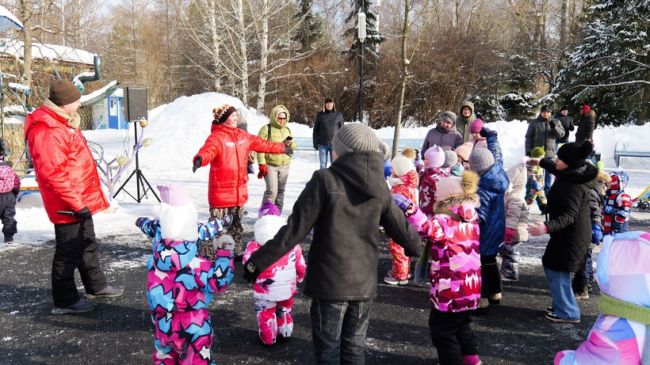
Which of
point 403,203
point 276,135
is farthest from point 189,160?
point 403,203

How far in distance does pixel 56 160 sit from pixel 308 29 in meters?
26.8

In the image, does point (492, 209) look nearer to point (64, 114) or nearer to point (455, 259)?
point (455, 259)

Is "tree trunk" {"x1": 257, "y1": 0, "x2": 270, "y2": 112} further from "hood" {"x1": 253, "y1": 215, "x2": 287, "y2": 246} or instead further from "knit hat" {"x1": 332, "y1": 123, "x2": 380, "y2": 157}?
"knit hat" {"x1": 332, "y1": 123, "x2": 380, "y2": 157}

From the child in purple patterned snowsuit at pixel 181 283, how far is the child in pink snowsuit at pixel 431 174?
2994mm

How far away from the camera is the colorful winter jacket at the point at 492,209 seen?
432 centimetres

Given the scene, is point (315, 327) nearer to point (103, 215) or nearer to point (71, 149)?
point (71, 149)

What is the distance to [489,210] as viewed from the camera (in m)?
4.38

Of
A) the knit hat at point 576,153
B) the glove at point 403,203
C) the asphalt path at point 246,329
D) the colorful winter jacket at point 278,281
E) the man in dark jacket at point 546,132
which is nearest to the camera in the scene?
the glove at point 403,203

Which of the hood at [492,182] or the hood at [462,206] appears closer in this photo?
the hood at [462,206]

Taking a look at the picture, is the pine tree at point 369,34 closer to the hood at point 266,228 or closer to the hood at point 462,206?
the hood at point 266,228

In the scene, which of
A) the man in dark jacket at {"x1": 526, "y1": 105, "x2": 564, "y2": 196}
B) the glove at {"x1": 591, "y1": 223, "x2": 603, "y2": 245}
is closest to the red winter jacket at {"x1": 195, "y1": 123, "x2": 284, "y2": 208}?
the glove at {"x1": 591, "y1": 223, "x2": 603, "y2": 245}

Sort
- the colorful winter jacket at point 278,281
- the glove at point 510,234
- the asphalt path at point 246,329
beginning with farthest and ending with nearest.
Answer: the glove at point 510,234 → the asphalt path at point 246,329 → the colorful winter jacket at point 278,281

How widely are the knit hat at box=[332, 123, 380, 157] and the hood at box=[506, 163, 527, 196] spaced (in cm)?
303

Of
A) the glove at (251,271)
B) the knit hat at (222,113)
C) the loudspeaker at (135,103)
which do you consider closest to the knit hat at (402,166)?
the knit hat at (222,113)
